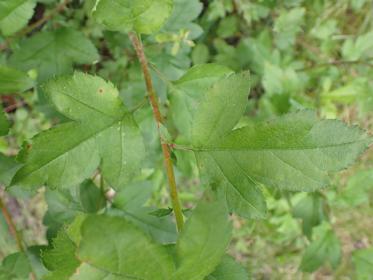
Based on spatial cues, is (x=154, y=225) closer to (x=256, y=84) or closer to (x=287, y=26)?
(x=287, y=26)

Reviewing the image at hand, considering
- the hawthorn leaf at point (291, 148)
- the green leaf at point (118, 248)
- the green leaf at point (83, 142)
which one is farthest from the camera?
the green leaf at point (83, 142)

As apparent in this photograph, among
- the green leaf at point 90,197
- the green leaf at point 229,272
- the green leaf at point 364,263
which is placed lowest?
the green leaf at point 364,263

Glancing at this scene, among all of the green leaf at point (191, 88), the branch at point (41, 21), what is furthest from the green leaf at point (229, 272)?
the branch at point (41, 21)

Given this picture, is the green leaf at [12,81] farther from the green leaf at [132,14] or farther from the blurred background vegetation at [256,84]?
the green leaf at [132,14]

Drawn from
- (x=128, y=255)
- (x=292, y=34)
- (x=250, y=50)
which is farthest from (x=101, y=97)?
(x=292, y=34)

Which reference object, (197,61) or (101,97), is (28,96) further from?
(101,97)

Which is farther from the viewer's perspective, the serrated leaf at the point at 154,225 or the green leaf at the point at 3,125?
the serrated leaf at the point at 154,225
